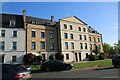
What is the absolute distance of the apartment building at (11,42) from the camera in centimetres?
4259

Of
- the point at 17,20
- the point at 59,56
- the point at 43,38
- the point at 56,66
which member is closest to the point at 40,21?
the point at 43,38

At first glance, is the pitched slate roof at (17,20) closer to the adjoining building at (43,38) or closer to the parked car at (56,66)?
the adjoining building at (43,38)

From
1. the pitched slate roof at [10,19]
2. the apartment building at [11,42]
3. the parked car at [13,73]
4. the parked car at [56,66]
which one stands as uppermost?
the pitched slate roof at [10,19]

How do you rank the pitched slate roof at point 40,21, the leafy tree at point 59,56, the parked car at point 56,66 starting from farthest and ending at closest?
the pitched slate roof at point 40,21 → the leafy tree at point 59,56 → the parked car at point 56,66

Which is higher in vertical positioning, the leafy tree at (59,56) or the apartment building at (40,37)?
the apartment building at (40,37)

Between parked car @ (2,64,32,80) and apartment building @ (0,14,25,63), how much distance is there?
1299 inches

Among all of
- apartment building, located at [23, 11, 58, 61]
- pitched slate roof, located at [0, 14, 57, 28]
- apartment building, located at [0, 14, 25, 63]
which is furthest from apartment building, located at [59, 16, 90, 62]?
apartment building, located at [0, 14, 25, 63]

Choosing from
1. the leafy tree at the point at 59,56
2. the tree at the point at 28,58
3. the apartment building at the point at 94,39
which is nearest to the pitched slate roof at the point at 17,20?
the tree at the point at 28,58

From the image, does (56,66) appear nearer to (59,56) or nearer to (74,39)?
(59,56)

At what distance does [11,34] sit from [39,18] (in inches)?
447

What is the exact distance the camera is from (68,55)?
51375 mm

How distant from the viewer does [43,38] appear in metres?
48.2

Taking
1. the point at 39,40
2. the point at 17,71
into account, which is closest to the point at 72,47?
the point at 39,40

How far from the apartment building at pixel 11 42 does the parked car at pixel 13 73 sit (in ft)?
108
